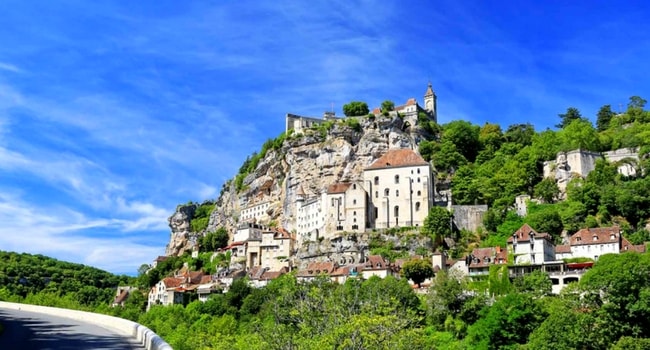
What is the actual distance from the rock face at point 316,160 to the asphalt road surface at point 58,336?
2313 inches

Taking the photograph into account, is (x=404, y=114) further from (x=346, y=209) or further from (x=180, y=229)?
(x=180, y=229)

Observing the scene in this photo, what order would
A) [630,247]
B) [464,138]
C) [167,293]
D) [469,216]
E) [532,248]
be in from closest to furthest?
[630,247]
[532,248]
[469,216]
[167,293]
[464,138]

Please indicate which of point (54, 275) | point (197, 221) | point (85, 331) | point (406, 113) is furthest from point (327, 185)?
point (85, 331)

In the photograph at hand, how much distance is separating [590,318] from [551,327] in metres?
2.84

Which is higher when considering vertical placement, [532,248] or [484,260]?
[532,248]

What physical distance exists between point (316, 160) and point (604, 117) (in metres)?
47.2

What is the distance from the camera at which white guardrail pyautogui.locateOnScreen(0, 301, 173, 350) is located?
13803 mm

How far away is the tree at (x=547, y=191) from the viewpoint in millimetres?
70312

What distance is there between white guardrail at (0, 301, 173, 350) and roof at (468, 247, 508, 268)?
39.8 metres

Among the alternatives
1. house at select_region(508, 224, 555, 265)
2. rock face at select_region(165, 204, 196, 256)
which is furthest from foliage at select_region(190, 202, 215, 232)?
house at select_region(508, 224, 555, 265)

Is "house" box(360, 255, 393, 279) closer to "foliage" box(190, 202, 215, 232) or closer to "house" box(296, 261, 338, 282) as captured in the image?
"house" box(296, 261, 338, 282)

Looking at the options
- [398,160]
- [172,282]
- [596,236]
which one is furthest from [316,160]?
[596,236]

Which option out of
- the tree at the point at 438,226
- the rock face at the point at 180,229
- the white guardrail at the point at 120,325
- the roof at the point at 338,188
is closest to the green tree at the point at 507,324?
the tree at the point at 438,226

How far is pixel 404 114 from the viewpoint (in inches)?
3575
